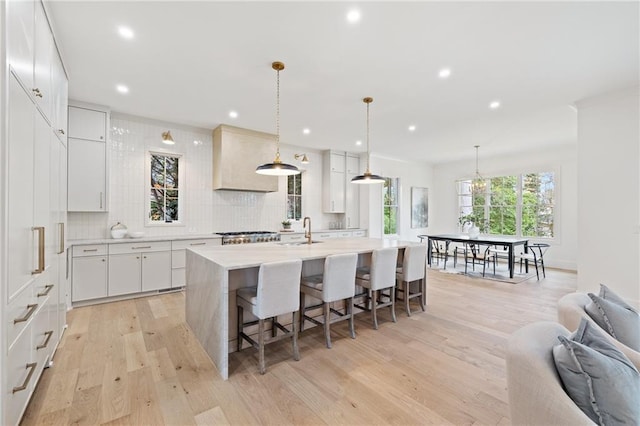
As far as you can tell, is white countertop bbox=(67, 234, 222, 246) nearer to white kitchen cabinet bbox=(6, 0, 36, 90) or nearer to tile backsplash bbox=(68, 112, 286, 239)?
tile backsplash bbox=(68, 112, 286, 239)

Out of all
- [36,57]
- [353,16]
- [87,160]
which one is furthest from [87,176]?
[353,16]

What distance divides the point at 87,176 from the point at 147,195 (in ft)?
2.93

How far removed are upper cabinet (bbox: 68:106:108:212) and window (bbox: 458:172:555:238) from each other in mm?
7709

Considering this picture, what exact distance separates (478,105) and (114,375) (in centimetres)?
Answer: 522

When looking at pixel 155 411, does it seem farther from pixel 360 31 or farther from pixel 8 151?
pixel 360 31

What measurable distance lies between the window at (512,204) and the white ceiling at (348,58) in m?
2.90

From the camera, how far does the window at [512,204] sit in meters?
7.27

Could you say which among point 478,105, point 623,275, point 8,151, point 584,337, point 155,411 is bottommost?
point 155,411

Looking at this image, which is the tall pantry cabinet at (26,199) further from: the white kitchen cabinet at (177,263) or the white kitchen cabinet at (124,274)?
the white kitchen cabinet at (177,263)

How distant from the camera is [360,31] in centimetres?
254

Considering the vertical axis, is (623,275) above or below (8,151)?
below

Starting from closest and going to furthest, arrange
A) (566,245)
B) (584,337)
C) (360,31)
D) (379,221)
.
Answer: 1. (584,337)
2. (360,31)
3. (566,245)
4. (379,221)

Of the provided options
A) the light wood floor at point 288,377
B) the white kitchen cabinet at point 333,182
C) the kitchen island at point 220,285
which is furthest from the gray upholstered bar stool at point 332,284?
the white kitchen cabinet at point 333,182

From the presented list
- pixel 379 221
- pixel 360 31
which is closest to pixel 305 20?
pixel 360 31
